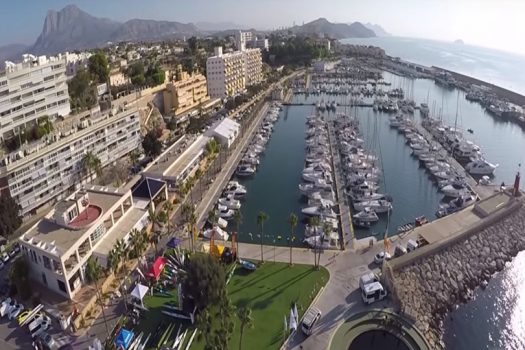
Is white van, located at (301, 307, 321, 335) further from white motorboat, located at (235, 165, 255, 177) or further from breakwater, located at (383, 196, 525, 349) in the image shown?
white motorboat, located at (235, 165, 255, 177)

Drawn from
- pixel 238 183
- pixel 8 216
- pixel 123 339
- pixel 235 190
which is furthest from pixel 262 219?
pixel 8 216

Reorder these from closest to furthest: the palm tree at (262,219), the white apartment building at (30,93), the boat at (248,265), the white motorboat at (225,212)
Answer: the boat at (248,265) < the palm tree at (262,219) < the white motorboat at (225,212) < the white apartment building at (30,93)

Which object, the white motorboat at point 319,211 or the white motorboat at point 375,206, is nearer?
the white motorboat at point 319,211

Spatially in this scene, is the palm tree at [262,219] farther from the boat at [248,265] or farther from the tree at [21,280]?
the tree at [21,280]

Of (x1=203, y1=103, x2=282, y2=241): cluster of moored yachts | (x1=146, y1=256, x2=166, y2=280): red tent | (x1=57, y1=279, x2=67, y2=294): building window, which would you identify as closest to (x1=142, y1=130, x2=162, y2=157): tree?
(x1=203, y1=103, x2=282, y2=241): cluster of moored yachts

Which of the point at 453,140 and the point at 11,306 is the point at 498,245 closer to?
the point at 453,140

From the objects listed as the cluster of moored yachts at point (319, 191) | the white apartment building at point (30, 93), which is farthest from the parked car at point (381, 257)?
the white apartment building at point (30, 93)
